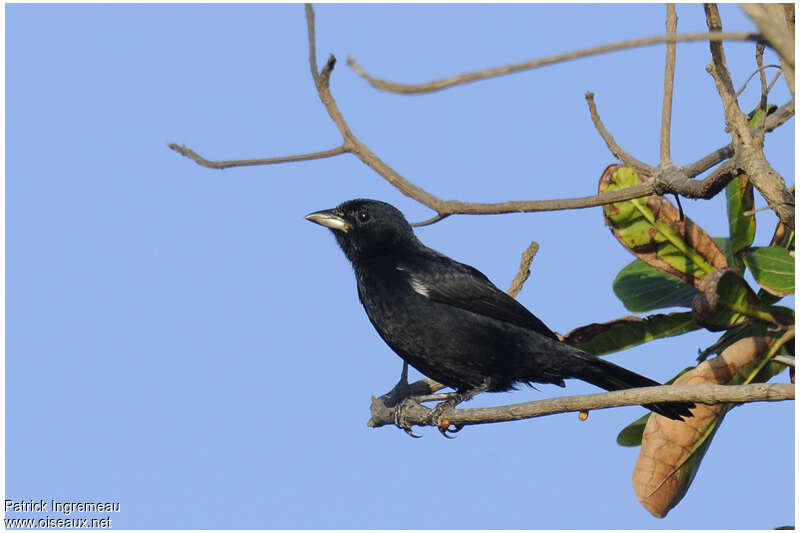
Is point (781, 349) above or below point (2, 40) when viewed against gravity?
below

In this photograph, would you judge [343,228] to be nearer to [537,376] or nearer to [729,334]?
[537,376]

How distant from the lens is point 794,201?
150 inches

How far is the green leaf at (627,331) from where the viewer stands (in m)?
5.37

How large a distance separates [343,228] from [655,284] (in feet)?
8.93

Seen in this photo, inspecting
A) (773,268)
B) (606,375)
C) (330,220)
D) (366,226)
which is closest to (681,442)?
(773,268)

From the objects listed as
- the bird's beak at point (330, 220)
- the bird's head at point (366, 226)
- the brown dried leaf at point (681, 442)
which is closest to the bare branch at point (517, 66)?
the brown dried leaf at point (681, 442)

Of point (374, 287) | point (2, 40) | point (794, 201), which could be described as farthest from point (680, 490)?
point (2, 40)

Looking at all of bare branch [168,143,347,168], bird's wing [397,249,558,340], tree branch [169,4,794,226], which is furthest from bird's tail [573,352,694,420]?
bare branch [168,143,347,168]

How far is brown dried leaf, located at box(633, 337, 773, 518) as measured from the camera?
4.75 m

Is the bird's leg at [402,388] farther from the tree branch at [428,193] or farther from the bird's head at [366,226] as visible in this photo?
the tree branch at [428,193]

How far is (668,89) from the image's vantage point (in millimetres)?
4488

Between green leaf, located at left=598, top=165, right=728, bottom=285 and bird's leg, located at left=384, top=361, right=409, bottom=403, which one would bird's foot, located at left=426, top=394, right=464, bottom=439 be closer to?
bird's leg, located at left=384, top=361, right=409, bottom=403

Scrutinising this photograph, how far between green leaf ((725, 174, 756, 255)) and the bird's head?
272 centimetres

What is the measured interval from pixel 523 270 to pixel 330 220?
1674mm
